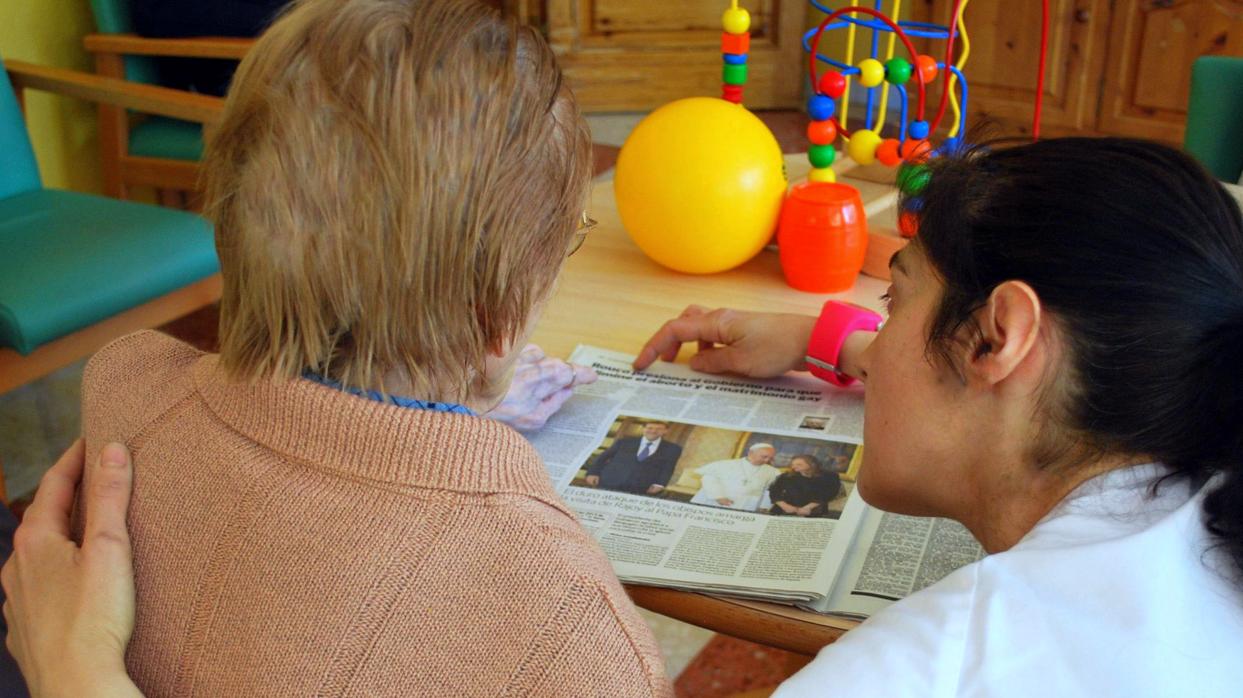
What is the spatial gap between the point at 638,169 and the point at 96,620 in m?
0.85

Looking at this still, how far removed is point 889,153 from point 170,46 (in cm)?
173

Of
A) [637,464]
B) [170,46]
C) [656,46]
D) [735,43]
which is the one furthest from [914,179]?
[656,46]

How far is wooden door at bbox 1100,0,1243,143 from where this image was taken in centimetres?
322

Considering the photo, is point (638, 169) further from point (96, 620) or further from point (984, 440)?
point (96, 620)

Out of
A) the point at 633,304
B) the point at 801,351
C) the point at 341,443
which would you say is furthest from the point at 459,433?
the point at 633,304

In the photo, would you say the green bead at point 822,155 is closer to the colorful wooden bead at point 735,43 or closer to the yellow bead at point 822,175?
the yellow bead at point 822,175

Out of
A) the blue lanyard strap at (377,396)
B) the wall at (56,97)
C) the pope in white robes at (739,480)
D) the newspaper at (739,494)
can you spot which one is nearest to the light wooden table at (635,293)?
the newspaper at (739,494)

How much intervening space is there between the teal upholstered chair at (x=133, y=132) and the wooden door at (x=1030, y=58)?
242cm

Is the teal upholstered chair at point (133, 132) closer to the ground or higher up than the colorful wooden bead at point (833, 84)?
closer to the ground

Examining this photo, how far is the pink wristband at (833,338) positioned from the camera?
1.07m

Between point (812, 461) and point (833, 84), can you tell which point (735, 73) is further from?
point (812, 461)

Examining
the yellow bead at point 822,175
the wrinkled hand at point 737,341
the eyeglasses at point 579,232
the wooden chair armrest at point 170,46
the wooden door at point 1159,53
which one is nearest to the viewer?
the eyeglasses at point 579,232

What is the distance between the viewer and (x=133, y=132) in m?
2.60

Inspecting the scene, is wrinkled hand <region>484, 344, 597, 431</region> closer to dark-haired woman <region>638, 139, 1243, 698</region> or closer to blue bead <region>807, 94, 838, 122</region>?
dark-haired woman <region>638, 139, 1243, 698</region>
